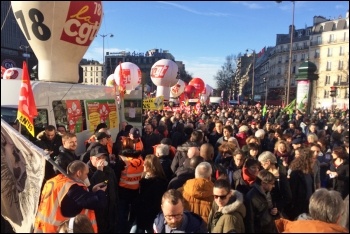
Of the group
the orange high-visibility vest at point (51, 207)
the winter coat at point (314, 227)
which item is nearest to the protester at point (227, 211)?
the winter coat at point (314, 227)

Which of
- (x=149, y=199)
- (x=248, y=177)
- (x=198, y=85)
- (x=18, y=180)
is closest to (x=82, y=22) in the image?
(x=149, y=199)

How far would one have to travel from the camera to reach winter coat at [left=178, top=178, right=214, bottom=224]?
354cm

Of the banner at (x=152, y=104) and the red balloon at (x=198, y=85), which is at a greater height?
the red balloon at (x=198, y=85)

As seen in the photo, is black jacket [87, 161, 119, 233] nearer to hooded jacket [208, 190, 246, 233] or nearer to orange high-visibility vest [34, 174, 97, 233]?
orange high-visibility vest [34, 174, 97, 233]

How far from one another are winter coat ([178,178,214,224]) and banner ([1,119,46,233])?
1504 millimetres

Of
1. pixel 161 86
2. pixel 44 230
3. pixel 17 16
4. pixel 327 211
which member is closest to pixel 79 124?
pixel 17 16

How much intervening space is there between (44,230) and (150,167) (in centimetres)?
166

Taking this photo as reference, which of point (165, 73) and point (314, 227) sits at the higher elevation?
point (165, 73)

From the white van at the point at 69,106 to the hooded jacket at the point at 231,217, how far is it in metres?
4.93

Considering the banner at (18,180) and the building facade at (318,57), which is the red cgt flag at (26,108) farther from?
the building facade at (318,57)

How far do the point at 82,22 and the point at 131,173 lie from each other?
4.45m

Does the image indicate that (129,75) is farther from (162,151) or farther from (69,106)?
(162,151)

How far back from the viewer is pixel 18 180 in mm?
3195

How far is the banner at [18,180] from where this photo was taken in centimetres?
305
